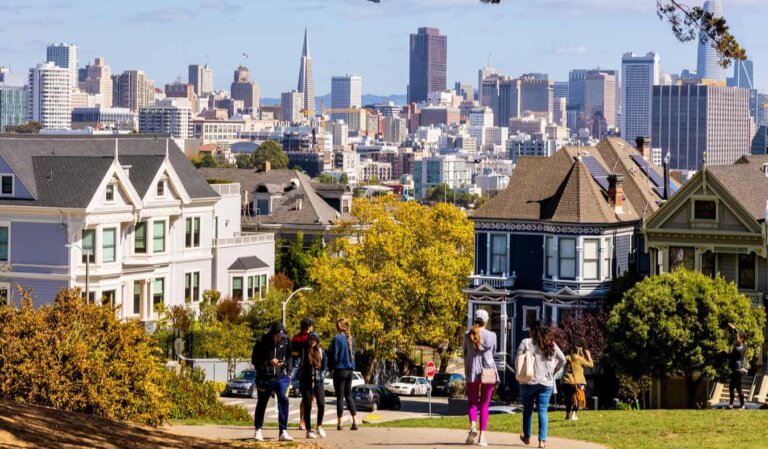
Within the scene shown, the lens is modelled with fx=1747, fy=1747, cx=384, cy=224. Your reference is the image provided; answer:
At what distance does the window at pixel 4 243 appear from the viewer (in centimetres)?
6731

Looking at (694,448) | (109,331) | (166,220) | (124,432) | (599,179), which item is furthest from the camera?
(166,220)

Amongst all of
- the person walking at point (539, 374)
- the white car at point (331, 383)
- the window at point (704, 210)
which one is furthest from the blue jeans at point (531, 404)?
the white car at point (331, 383)

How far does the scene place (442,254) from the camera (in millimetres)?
66812

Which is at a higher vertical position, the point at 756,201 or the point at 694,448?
the point at 756,201

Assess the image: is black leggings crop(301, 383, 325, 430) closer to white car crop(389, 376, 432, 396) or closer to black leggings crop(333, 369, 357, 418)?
black leggings crop(333, 369, 357, 418)

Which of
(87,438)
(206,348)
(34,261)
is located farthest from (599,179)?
(87,438)

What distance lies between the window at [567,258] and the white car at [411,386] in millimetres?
9638

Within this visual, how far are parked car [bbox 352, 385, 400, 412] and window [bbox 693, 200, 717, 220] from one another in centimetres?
1158

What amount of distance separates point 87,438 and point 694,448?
919 centimetres

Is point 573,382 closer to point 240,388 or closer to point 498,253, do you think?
point 240,388

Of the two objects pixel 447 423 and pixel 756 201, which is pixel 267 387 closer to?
pixel 447 423

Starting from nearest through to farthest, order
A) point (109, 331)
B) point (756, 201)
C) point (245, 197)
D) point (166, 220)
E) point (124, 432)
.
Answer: point (124, 432) < point (109, 331) < point (756, 201) < point (166, 220) < point (245, 197)

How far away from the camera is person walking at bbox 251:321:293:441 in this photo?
87.3 feet

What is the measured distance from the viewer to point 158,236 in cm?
7156
